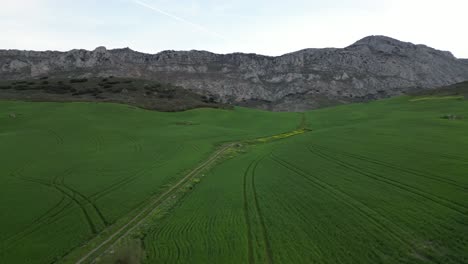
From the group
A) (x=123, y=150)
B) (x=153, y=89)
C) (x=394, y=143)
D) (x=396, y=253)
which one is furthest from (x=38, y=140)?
(x=153, y=89)

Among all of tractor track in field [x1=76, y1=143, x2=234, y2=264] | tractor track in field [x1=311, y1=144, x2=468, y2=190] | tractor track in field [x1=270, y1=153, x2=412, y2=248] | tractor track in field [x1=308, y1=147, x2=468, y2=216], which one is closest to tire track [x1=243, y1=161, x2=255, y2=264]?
tractor track in field [x1=270, y1=153, x2=412, y2=248]

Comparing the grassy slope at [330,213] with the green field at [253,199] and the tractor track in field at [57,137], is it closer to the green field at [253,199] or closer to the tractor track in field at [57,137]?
the green field at [253,199]

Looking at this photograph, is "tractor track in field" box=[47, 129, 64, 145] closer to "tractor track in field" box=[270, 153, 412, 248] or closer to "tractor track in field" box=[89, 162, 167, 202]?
"tractor track in field" box=[89, 162, 167, 202]

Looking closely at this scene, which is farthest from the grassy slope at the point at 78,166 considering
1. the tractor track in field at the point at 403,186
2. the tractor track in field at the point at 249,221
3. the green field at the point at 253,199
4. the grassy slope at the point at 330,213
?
the tractor track in field at the point at 403,186

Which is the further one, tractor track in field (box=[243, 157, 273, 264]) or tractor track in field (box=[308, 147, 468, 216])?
tractor track in field (box=[308, 147, 468, 216])

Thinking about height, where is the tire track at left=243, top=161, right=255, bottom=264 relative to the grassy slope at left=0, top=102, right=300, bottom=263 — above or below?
above

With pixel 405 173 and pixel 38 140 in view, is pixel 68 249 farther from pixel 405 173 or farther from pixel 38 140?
pixel 38 140

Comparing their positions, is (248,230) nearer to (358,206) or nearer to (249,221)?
(249,221)

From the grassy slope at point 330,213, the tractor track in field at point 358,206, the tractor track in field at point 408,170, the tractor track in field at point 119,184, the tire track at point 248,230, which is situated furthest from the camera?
the tractor track in field at point 119,184
